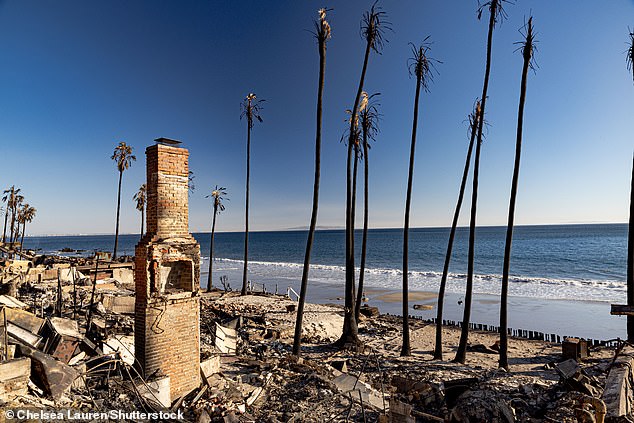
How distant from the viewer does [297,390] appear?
980 centimetres

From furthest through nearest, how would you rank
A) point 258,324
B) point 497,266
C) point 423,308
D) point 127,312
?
1. point 497,266
2. point 423,308
3. point 258,324
4. point 127,312

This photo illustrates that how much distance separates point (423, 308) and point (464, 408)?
25.7m

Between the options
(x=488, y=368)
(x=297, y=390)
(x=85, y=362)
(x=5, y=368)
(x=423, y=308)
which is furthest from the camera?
(x=423, y=308)

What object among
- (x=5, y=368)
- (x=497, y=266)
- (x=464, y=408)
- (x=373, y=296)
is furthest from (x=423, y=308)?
(x=497, y=266)

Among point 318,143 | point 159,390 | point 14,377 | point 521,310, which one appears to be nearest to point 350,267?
point 318,143

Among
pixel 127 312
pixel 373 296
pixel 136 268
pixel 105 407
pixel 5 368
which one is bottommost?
pixel 373 296

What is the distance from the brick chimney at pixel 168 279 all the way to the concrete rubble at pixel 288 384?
47cm

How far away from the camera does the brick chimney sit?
28.7ft

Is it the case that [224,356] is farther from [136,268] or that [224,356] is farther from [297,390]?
[136,268]

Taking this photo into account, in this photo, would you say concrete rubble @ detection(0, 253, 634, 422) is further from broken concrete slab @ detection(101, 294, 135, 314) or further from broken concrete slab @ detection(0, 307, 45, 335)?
broken concrete slab @ detection(101, 294, 135, 314)

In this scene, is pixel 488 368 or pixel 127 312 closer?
pixel 488 368

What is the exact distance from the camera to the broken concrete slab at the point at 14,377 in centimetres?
623

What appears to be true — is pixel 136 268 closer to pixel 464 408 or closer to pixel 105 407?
pixel 105 407

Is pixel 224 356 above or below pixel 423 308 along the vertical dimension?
above
